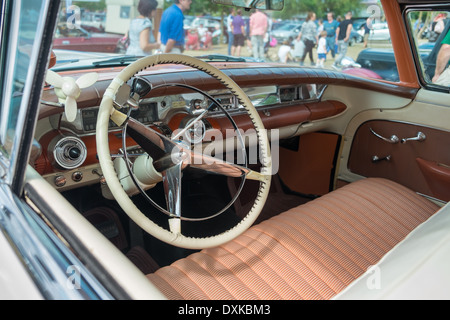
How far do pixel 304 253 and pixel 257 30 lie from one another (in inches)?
343

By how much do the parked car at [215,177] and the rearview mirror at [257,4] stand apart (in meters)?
0.03

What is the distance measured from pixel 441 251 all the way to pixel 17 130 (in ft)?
3.61

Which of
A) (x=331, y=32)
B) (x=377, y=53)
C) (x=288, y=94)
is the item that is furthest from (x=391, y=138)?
(x=331, y=32)

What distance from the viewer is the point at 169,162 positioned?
4.55 ft

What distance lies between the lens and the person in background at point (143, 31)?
3471mm

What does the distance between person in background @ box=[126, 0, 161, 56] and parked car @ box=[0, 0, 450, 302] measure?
1.06 m

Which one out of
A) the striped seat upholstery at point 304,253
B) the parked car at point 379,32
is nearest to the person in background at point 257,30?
the parked car at point 379,32

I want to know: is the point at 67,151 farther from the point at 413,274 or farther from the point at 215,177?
the point at 413,274

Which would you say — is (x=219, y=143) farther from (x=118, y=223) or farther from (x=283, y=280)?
(x=283, y=280)

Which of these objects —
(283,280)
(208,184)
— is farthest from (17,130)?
(208,184)

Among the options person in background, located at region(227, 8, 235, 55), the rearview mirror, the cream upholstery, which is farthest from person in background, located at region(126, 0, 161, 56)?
person in background, located at region(227, 8, 235, 55)

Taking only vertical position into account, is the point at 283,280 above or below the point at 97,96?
below

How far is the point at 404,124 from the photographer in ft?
8.75
